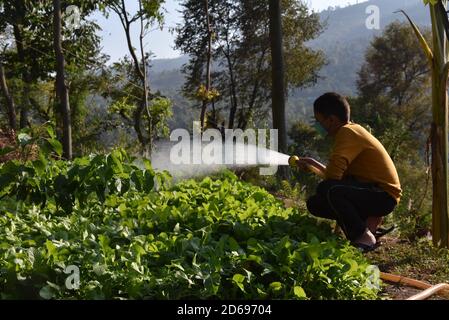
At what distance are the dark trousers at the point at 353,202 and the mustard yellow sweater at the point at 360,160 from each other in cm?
7

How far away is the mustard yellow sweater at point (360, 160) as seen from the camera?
14.5 ft

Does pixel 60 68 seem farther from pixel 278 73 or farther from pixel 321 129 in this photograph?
pixel 321 129

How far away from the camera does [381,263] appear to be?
4887mm

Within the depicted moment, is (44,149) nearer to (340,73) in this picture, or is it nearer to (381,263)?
(381,263)

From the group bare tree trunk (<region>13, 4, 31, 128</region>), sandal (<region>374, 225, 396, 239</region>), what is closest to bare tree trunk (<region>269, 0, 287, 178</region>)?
sandal (<region>374, 225, 396, 239</region>)

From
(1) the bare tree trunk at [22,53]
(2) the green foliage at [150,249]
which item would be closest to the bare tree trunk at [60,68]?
(2) the green foliage at [150,249]

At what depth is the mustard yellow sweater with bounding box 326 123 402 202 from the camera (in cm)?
442

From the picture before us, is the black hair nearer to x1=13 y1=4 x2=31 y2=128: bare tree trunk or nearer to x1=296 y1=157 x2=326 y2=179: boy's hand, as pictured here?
x1=296 y1=157 x2=326 y2=179: boy's hand

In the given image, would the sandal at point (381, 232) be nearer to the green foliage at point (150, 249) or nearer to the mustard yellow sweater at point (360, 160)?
the mustard yellow sweater at point (360, 160)

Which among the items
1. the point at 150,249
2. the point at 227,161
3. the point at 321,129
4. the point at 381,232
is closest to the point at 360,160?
the point at 321,129

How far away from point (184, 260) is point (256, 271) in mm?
395

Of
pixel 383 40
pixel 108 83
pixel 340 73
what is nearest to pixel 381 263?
pixel 108 83

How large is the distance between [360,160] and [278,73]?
684 cm

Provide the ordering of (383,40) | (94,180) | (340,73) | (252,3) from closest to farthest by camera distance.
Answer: (94,180) → (252,3) → (383,40) → (340,73)
